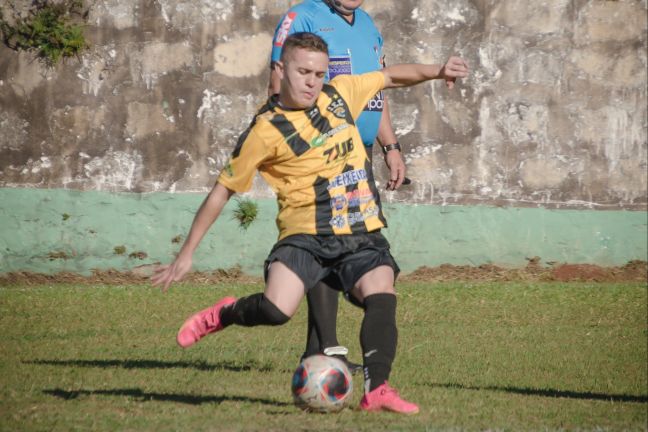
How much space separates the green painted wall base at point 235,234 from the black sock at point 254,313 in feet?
17.7

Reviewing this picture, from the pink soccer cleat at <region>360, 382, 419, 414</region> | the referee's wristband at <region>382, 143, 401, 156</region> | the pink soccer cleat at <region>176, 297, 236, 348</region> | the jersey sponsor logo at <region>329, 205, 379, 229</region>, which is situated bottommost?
the pink soccer cleat at <region>360, 382, 419, 414</region>

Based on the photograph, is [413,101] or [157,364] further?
[413,101]

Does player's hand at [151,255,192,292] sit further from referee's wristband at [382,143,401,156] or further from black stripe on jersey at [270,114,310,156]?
referee's wristband at [382,143,401,156]

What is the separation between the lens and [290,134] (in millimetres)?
5629

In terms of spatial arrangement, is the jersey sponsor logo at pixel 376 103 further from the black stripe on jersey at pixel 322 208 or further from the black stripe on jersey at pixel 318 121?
the black stripe on jersey at pixel 322 208

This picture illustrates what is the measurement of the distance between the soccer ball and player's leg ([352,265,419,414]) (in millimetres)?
140

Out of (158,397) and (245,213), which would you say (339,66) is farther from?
→ (245,213)

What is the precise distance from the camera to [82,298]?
9742 millimetres

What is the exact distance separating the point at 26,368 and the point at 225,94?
5.09 metres

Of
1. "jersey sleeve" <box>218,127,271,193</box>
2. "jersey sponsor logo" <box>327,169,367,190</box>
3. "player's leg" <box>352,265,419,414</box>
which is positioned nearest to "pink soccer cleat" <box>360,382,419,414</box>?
"player's leg" <box>352,265,419,414</box>

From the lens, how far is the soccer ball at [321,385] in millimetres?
5156

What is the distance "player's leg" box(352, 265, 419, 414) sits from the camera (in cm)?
529

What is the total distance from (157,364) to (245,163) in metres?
1.96

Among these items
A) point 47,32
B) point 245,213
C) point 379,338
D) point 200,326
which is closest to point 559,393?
point 379,338
